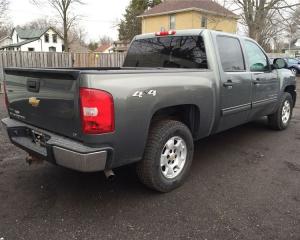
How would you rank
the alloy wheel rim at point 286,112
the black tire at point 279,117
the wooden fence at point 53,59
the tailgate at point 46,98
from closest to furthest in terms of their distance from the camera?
the tailgate at point 46,98 < the black tire at point 279,117 < the alloy wheel rim at point 286,112 < the wooden fence at point 53,59

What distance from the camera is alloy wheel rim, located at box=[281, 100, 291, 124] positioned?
20.9 feet

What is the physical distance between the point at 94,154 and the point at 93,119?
304 mm

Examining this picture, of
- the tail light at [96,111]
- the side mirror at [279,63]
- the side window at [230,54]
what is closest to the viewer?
the tail light at [96,111]

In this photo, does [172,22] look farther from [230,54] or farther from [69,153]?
[69,153]

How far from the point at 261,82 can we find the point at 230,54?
3.26 ft

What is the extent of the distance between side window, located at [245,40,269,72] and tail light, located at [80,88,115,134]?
3066 millimetres

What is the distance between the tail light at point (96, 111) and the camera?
2627mm

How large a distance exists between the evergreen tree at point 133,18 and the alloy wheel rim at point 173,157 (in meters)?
39.7

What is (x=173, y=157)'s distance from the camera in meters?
3.61

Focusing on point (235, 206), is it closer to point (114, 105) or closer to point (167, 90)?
point (167, 90)

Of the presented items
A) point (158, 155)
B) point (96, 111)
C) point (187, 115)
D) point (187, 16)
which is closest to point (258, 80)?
point (187, 115)

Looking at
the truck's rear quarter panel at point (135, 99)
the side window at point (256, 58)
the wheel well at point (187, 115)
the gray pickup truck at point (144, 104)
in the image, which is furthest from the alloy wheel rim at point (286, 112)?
the truck's rear quarter panel at point (135, 99)

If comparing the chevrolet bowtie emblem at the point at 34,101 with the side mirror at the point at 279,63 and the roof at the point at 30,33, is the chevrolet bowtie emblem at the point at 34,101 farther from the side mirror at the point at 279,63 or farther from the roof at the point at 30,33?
the roof at the point at 30,33

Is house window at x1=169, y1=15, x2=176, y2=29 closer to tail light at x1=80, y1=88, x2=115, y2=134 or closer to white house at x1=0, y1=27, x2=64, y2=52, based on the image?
white house at x1=0, y1=27, x2=64, y2=52
